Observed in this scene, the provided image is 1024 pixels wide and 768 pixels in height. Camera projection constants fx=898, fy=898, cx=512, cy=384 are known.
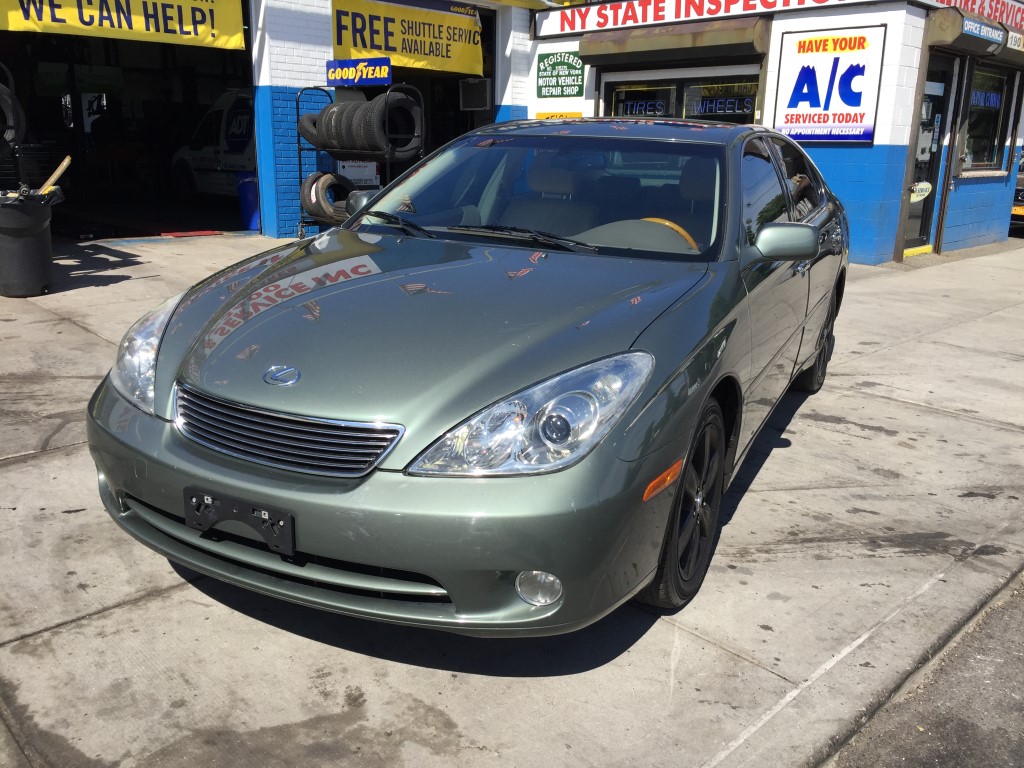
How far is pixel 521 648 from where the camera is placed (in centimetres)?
280

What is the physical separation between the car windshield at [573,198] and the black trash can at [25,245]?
180 inches

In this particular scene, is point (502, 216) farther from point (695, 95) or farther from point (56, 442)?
point (695, 95)

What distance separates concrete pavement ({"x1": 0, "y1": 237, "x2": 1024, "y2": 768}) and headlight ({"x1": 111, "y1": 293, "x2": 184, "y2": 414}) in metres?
0.73

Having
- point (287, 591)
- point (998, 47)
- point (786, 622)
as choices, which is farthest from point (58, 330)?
point (998, 47)

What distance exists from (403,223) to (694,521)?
1.79 m

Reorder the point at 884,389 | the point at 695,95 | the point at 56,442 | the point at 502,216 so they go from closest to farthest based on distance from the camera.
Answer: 1. the point at 502,216
2. the point at 56,442
3. the point at 884,389
4. the point at 695,95

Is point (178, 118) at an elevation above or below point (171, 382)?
above

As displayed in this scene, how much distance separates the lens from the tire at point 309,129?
1105 centimetres

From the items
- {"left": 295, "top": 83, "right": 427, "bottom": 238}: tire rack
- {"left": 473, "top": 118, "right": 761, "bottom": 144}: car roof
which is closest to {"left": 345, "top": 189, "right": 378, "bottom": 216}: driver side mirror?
{"left": 473, "top": 118, "right": 761, "bottom": 144}: car roof

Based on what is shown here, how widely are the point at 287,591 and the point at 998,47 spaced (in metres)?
12.7

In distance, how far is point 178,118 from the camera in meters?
18.4

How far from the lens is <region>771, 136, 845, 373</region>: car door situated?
180 inches

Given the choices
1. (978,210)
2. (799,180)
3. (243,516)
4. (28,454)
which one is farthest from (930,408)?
(978,210)

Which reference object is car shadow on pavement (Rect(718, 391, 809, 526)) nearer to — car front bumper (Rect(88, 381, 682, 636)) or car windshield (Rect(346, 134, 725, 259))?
car windshield (Rect(346, 134, 725, 259))
